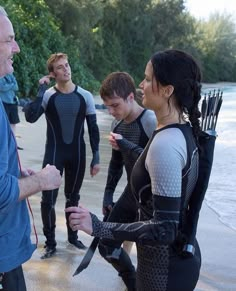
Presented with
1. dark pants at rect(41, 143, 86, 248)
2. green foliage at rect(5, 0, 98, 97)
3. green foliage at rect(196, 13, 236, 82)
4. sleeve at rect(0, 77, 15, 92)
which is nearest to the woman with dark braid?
dark pants at rect(41, 143, 86, 248)

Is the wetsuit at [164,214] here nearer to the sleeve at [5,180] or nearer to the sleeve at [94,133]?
the sleeve at [5,180]

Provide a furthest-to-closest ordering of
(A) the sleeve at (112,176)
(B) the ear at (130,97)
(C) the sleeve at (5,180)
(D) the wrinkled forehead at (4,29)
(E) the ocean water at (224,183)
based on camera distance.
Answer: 1. (E) the ocean water at (224,183)
2. (A) the sleeve at (112,176)
3. (B) the ear at (130,97)
4. (D) the wrinkled forehead at (4,29)
5. (C) the sleeve at (5,180)

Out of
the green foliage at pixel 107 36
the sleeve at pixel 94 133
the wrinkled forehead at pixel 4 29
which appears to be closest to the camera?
the wrinkled forehead at pixel 4 29

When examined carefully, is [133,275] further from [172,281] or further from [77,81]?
[77,81]

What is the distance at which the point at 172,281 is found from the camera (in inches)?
94.8

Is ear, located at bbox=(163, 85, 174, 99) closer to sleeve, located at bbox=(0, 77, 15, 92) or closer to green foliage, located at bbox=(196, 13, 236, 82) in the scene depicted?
sleeve, located at bbox=(0, 77, 15, 92)

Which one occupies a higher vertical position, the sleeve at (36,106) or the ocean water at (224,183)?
the sleeve at (36,106)

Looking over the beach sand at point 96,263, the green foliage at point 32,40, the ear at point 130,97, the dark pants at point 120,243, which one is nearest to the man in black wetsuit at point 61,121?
the beach sand at point 96,263

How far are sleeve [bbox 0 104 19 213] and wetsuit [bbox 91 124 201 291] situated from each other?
382mm

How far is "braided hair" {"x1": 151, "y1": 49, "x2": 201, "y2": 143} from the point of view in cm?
227

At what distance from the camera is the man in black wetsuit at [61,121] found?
195 inches

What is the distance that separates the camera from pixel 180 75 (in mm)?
2262

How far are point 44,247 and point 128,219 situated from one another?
5.59 ft

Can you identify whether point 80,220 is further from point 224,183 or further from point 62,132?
point 224,183
